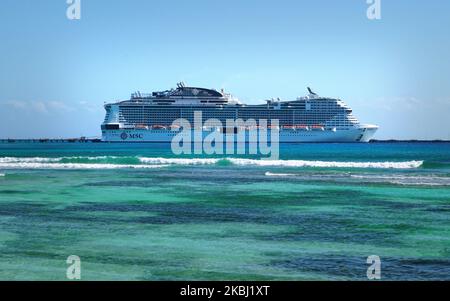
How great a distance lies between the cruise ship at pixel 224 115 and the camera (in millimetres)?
86875

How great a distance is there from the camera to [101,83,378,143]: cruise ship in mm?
86875

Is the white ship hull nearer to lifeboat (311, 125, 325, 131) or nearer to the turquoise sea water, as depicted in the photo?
lifeboat (311, 125, 325, 131)

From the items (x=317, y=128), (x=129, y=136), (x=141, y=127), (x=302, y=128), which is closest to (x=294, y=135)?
(x=302, y=128)

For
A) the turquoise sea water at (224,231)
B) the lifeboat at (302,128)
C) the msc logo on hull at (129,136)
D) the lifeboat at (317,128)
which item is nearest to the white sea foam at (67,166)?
the turquoise sea water at (224,231)

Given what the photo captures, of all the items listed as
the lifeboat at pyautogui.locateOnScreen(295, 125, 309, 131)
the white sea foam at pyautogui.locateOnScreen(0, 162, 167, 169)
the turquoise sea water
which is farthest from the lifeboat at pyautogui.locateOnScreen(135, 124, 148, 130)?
the turquoise sea water

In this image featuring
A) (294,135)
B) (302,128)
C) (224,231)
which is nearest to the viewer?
(224,231)

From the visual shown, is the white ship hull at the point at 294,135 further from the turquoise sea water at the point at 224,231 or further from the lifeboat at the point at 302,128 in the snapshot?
the turquoise sea water at the point at 224,231

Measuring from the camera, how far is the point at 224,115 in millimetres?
87438

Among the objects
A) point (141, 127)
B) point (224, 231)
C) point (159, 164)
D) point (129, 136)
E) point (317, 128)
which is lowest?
point (159, 164)

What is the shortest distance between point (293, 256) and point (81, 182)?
54.5 ft

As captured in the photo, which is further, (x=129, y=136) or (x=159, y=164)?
(x=129, y=136)

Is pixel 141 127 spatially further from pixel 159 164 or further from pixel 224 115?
pixel 159 164
